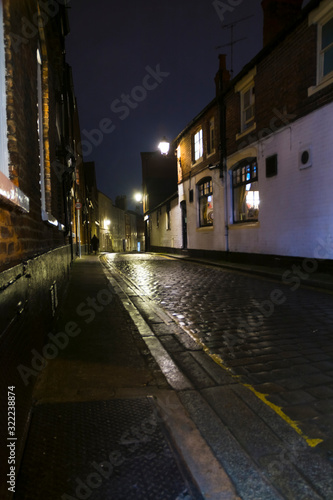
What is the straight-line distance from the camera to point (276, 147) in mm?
10422

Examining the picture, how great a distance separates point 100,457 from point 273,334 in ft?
9.58

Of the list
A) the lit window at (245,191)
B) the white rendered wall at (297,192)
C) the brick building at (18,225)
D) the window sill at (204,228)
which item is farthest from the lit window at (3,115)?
the window sill at (204,228)

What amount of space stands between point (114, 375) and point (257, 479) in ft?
5.43

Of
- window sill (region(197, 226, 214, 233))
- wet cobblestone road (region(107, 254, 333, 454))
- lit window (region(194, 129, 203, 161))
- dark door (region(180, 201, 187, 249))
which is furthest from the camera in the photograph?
dark door (region(180, 201, 187, 249))

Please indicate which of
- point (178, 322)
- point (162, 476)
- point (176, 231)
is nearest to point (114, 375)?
point (162, 476)

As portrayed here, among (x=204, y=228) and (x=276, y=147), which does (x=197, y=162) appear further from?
(x=276, y=147)

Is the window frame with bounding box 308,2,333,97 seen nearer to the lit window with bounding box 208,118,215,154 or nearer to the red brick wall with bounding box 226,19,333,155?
the red brick wall with bounding box 226,19,333,155

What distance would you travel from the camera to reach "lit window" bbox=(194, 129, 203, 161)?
56.2 feet

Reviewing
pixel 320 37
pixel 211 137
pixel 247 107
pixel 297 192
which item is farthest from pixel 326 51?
pixel 211 137

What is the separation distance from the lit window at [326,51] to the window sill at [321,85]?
203 mm

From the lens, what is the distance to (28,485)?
1725mm

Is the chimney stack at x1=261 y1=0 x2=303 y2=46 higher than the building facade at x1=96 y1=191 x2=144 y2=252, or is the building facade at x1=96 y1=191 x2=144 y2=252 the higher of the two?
the chimney stack at x1=261 y1=0 x2=303 y2=46

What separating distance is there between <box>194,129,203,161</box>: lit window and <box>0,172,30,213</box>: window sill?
1553 centimetres

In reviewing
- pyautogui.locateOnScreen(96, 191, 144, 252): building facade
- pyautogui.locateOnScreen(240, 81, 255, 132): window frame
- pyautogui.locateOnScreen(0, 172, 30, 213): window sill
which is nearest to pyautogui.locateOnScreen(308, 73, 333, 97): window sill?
pyautogui.locateOnScreen(240, 81, 255, 132): window frame
